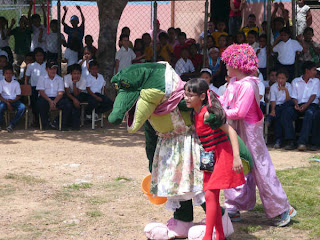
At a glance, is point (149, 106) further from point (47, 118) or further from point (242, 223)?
point (47, 118)

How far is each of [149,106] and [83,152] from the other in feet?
14.3

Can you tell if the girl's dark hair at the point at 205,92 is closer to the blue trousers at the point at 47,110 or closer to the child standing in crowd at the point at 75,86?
the blue trousers at the point at 47,110

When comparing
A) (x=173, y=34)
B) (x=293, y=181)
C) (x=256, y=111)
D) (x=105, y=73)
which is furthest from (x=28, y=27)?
(x=256, y=111)

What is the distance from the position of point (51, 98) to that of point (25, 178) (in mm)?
4186

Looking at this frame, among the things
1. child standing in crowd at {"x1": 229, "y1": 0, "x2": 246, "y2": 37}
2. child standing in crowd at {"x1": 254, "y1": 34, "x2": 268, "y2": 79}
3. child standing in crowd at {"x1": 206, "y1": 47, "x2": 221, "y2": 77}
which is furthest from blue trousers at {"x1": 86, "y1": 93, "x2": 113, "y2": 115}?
child standing in crowd at {"x1": 229, "y1": 0, "x2": 246, "y2": 37}

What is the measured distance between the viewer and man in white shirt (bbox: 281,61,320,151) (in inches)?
372

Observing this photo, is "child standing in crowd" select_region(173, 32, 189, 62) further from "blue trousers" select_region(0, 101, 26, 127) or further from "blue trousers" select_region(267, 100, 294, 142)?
"blue trousers" select_region(0, 101, 26, 127)

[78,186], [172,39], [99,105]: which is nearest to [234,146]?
[78,186]

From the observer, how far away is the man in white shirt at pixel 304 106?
945 centimetres

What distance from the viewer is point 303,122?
377 inches

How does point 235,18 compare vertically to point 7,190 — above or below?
above

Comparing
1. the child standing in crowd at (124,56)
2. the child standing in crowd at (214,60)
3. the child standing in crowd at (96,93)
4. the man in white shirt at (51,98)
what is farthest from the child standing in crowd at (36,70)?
the child standing in crowd at (214,60)

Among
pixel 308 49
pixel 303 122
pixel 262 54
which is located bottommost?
pixel 303 122

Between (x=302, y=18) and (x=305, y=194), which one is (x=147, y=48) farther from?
(x=305, y=194)
